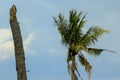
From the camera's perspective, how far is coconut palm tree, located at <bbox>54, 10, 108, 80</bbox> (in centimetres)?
5188

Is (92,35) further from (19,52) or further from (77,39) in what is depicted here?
(19,52)

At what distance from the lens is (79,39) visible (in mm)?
53188

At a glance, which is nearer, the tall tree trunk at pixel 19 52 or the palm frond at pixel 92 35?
the tall tree trunk at pixel 19 52

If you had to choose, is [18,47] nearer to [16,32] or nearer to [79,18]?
[16,32]

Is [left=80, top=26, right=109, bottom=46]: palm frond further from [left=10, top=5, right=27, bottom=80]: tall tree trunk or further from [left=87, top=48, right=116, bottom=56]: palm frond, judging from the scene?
[left=10, top=5, right=27, bottom=80]: tall tree trunk

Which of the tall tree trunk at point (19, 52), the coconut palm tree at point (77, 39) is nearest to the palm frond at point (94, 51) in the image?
the coconut palm tree at point (77, 39)

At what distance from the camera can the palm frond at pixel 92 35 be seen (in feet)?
172

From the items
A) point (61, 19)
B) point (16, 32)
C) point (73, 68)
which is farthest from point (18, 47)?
point (61, 19)

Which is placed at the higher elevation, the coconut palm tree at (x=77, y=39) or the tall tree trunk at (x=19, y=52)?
the coconut palm tree at (x=77, y=39)

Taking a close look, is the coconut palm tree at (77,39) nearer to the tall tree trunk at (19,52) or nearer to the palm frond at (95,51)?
the palm frond at (95,51)

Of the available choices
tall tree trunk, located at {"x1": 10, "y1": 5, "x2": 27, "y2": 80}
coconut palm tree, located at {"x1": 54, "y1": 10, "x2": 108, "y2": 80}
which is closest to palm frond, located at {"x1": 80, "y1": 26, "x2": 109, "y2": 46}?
coconut palm tree, located at {"x1": 54, "y1": 10, "x2": 108, "y2": 80}

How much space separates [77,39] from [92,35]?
1862mm

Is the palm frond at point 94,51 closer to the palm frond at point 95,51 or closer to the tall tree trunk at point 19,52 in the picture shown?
the palm frond at point 95,51

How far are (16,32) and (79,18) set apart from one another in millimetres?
41493
